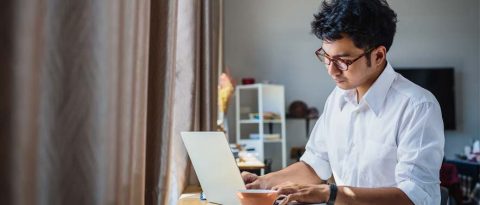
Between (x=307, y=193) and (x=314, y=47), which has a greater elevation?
(x=314, y=47)

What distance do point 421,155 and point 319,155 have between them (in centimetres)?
45

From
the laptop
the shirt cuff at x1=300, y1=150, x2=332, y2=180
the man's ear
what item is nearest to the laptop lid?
the laptop

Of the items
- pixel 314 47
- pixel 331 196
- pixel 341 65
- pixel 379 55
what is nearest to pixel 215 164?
pixel 331 196

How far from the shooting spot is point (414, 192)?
3.28 feet

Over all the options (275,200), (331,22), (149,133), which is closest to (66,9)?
(149,133)

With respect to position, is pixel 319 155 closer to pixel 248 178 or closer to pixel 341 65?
pixel 248 178

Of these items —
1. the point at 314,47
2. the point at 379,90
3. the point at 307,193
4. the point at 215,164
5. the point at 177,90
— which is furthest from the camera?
the point at 314,47

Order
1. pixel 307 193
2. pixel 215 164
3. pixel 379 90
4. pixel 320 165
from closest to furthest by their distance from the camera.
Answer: pixel 307 193 → pixel 215 164 → pixel 379 90 → pixel 320 165

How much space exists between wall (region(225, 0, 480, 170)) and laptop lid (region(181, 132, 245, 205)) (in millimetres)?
4602

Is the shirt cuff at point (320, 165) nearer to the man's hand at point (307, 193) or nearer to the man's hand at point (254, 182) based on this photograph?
the man's hand at point (254, 182)

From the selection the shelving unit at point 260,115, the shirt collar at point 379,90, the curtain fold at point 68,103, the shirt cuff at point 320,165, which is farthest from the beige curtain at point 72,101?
the shelving unit at point 260,115

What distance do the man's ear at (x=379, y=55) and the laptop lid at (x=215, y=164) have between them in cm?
47

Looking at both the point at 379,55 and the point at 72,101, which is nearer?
the point at 72,101

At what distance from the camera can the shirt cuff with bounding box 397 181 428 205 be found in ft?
3.27
